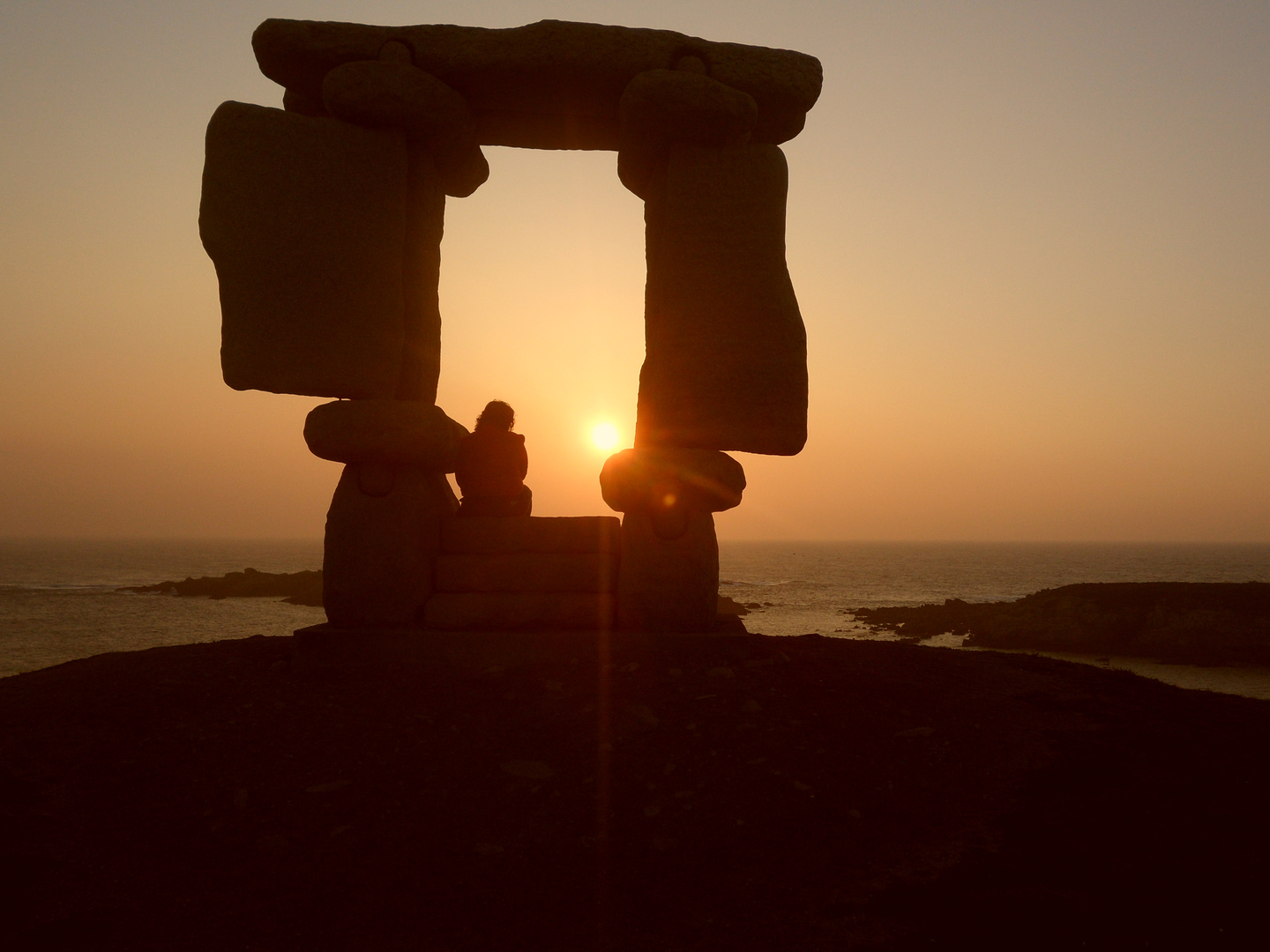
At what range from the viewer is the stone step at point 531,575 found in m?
5.86

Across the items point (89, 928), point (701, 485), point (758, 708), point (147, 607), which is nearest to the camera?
point (89, 928)

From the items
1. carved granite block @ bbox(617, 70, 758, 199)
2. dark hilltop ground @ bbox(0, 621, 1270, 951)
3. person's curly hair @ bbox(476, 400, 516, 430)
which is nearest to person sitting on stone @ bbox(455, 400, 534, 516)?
person's curly hair @ bbox(476, 400, 516, 430)

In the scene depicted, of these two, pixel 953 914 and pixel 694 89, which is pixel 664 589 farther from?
pixel 694 89

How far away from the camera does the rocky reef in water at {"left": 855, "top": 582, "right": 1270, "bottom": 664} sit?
59.2 feet

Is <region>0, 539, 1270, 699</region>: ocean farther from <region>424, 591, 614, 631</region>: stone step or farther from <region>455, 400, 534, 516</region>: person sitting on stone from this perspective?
<region>455, 400, 534, 516</region>: person sitting on stone

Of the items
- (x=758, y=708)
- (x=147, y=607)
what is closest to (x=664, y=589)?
(x=758, y=708)

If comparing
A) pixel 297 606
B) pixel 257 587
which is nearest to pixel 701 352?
pixel 297 606

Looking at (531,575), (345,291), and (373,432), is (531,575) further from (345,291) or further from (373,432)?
(345,291)

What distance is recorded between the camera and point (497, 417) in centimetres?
660

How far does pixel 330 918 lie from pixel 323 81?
5.31m

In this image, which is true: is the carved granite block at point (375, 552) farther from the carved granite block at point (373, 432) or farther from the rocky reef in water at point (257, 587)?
the rocky reef in water at point (257, 587)

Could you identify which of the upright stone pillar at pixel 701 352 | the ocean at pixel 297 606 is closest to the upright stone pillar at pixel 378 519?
the upright stone pillar at pixel 701 352

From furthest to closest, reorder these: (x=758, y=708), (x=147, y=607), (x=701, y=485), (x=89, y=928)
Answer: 1. (x=147, y=607)
2. (x=701, y=485)
3. (x=758, y=708)
4. (x=89, y=928)

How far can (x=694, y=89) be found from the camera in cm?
559
